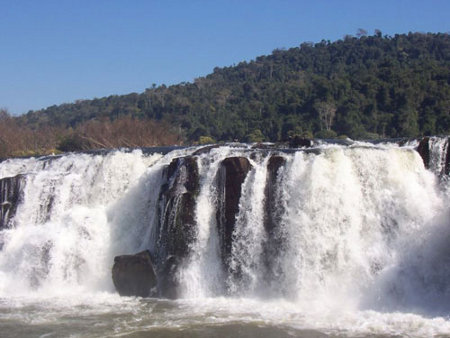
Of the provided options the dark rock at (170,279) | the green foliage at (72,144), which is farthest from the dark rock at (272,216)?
the green foliage at (72,144)

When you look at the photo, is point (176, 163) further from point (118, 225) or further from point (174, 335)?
point (174, 335)

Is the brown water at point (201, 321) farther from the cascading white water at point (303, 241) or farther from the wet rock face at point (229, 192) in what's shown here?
the wet rock face at point (229, 192)

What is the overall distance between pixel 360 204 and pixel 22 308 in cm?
893

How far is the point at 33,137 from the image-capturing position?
54406 mm

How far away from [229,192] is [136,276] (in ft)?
11.0

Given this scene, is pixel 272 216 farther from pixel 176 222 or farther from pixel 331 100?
pixel 331 100

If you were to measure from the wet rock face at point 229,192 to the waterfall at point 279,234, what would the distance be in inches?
1.1

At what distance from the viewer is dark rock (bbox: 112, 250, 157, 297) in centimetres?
1464

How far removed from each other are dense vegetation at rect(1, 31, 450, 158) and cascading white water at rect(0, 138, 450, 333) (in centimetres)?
3049

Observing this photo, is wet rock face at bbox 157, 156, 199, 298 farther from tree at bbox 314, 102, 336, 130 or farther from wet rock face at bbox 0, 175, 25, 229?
tree at bbox 314, 102, 336, 130

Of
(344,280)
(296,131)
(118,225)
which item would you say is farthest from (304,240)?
(296,131)

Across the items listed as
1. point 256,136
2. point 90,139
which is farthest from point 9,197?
point 256,136

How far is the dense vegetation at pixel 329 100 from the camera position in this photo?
4803cm

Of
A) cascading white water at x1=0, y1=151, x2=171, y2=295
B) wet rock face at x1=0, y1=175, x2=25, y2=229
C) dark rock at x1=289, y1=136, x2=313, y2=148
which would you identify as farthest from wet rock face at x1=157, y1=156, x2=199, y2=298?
wet rock face at x1=0, y1=175, x2=25, y2=229
